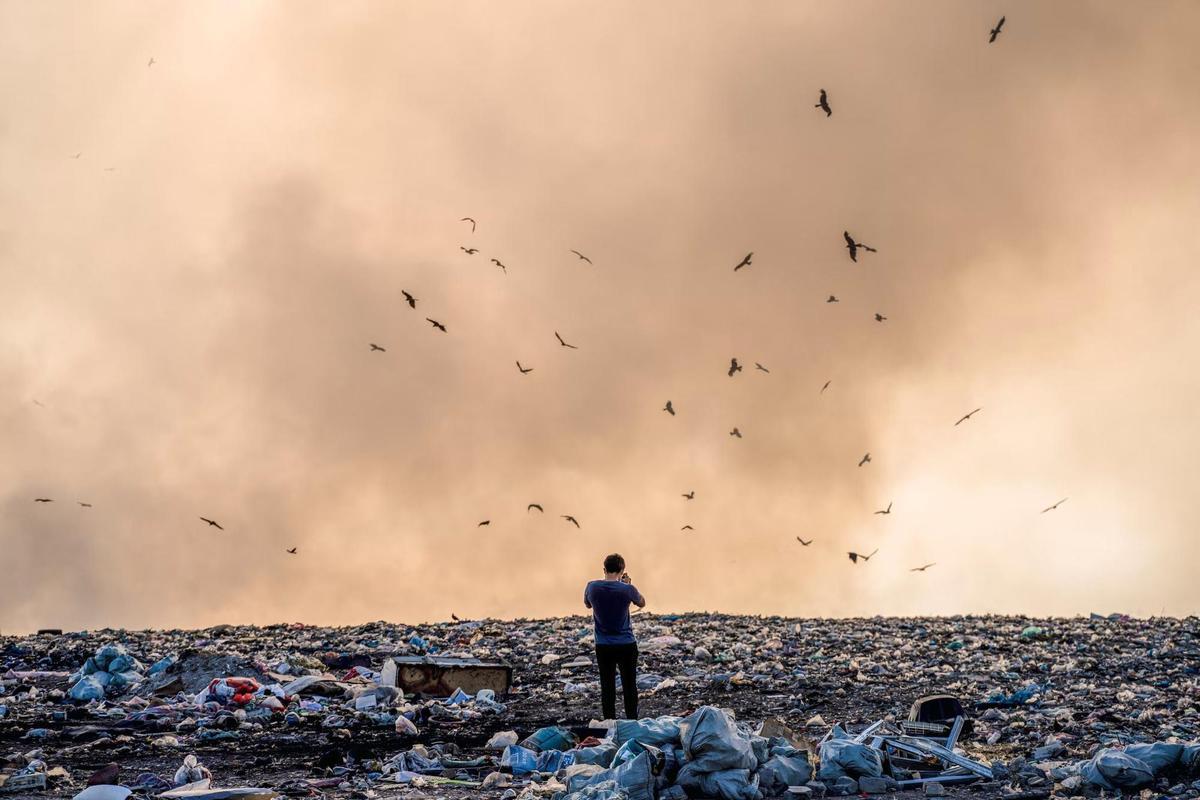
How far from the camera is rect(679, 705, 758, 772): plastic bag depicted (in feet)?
18.9

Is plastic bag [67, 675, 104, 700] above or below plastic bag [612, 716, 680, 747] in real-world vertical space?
above

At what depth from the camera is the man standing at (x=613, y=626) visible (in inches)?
306

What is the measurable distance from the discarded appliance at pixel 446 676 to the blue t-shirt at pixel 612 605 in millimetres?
3172

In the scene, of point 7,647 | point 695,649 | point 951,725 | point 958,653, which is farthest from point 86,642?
point 951,725

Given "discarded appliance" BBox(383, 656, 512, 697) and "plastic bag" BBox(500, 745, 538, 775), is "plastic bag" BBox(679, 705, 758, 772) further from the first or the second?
"discarded appliance" BBox(383, 656, 512, 697)

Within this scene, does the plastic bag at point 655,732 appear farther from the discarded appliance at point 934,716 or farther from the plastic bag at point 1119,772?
the plastic bag at point 1119,772

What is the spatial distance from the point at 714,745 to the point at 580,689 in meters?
5.38

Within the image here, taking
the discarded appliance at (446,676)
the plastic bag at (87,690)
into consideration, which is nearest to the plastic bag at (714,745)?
the discarded appliance at (446,676)

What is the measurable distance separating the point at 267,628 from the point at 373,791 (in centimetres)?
1106

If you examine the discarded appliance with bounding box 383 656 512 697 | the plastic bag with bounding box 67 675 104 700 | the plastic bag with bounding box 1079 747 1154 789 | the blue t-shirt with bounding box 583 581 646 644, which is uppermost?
the plastic bag with bounding box 67 675 104 700

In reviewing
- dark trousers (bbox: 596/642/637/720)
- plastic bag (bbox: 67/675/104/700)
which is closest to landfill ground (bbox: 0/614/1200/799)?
plastic bag (bbox: 67/675/104/700)

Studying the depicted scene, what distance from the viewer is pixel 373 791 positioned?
6.28 m

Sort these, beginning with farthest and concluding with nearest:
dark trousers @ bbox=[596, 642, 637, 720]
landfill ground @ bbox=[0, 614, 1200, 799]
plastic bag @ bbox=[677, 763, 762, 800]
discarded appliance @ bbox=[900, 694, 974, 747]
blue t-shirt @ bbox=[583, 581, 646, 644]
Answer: dark trousers @ bbox=[596, 642, 637, 720] < blue t-shirt @ bbox=[583, 581, 646, 644] < landfill ground @ bbox=[0, 614, 1200, 799] < discarded appliance @ bbox=[900, 694, 974, 747] < plastic bag @ bbox=[677, 763, 762, 800]

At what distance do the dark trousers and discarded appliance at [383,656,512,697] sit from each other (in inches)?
115
